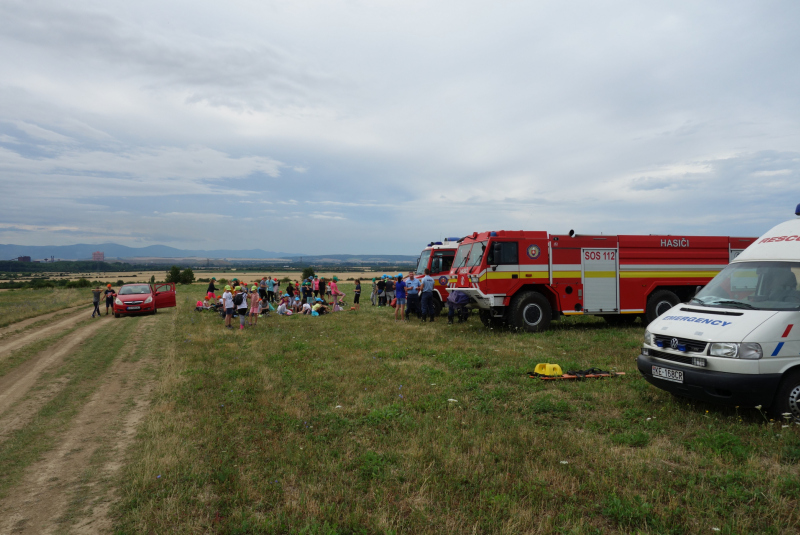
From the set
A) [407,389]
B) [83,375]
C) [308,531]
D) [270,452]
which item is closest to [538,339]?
[407,389]

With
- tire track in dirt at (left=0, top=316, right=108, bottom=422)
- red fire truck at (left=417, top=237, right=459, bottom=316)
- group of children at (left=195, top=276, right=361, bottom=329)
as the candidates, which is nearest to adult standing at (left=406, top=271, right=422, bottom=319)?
red fire truck at (left=417, top=237, right=459, bottom=316)

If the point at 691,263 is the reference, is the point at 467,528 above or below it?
below

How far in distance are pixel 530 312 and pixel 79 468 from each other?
10.4 metres

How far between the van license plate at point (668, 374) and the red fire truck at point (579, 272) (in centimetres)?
630

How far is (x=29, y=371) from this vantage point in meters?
9.41

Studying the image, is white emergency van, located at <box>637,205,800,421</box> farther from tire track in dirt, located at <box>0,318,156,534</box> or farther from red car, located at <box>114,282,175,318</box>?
red car, located at <box>114,282,175,318</box>

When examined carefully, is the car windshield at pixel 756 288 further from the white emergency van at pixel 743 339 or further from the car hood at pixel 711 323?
the car hood at pixel 711 323

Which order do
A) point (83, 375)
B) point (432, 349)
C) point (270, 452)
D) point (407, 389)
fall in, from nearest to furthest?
point (270, 452) → point (407, 389) → point (83, 375) → point (432, 349)

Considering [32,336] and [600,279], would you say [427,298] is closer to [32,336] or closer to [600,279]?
[600,279]

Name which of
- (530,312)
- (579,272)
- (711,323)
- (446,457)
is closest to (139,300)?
(530,312)

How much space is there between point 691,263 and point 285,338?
38.3ft

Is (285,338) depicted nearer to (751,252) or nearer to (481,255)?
(481,255)

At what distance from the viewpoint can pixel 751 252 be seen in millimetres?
6695

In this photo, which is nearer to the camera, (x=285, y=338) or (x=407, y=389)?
(x=407, y=389)
